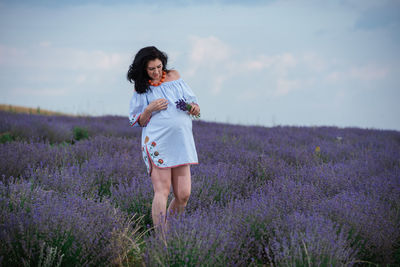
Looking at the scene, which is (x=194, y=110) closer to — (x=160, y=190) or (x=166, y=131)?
(x=166, y=131)

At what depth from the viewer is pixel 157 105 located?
7.95 feet

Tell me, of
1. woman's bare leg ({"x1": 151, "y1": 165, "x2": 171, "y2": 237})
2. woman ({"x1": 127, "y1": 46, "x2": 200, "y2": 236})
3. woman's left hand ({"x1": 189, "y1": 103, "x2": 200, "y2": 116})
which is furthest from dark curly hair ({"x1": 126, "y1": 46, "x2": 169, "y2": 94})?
woman's bare leg ({"x1": 151, "y1": 165, "x2": 171, "y2": 237})

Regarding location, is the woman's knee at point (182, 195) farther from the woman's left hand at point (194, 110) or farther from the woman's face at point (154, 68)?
the woman's face at point (154, 68)

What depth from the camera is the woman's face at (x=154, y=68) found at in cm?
254

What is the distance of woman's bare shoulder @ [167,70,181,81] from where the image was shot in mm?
2676

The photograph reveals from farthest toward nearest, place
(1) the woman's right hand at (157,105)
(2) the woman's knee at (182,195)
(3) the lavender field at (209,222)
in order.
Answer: (2) the woman's knee at (182,195) < (1) the woman's right hand at (157,105) < (3) the lavender field at (209,222)

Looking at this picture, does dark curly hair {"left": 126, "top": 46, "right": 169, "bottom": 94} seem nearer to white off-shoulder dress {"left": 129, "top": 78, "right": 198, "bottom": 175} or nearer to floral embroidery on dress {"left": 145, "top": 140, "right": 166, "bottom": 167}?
white off-shoulder dress {"left": 129, "top": 78, "right": 198, "bottom": 175}

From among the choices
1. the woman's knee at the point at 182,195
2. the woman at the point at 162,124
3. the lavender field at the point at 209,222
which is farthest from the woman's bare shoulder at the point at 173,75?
the lavender field at the point at 209,222

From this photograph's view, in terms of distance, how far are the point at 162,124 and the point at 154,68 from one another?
1.47ft

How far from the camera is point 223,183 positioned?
364cm

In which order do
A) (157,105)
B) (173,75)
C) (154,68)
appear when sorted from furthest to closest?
(173,75) < (154,68) < (157,105)

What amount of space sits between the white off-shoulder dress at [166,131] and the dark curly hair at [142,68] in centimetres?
6

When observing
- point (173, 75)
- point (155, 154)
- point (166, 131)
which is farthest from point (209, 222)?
point (173, 75)

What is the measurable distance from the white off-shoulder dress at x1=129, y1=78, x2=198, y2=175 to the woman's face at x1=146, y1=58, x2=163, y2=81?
0.09 metres
